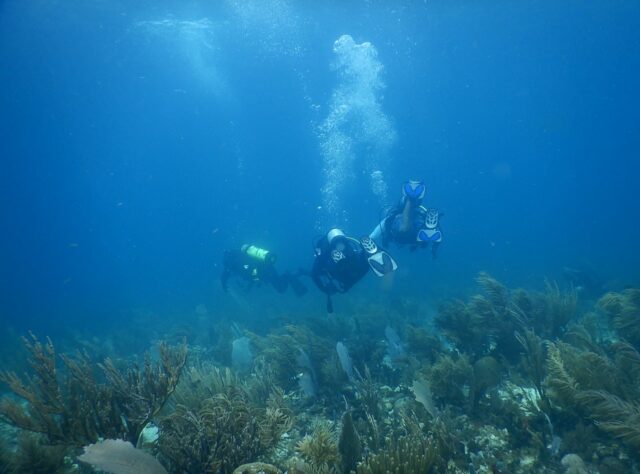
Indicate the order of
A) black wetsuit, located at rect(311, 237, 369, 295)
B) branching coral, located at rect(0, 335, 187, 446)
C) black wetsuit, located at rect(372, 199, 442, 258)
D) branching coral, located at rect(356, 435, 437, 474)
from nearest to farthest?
branching coral, located at rect(356, 435, 437, 474), branching coral, located at rect(0, 335, 187, 446), black wetsuit, located at rect(311, 237, 369, 295), black wetsuit, located at rect(372, 199, 442, 258)

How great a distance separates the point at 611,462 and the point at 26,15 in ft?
106

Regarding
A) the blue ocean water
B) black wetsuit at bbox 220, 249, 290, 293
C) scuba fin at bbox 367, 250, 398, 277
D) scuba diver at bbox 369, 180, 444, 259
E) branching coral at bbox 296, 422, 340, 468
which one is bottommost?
branching coral at bbox 296, 422, 340, 468

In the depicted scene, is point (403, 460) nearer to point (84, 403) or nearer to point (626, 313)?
point (84, 403)

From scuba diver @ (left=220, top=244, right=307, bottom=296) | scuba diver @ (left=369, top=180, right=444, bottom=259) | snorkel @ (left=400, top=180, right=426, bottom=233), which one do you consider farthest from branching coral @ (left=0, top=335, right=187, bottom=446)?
scuba diver @ (left=220, top=244, right=307, bottom=296)

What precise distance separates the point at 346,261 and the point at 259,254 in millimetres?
6291

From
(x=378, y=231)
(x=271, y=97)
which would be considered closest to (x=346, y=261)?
(x=378, y=231)

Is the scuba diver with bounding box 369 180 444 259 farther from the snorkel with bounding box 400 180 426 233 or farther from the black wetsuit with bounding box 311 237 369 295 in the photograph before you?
the black wetsuit with bounding box 311 237 369 295

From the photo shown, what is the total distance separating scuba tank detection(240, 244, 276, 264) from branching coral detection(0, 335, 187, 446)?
9168mm

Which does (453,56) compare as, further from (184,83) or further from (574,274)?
(574,274)

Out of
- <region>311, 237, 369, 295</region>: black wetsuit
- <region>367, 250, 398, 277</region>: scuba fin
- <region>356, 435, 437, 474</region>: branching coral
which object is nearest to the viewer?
<region>356, 435, 437, 474</region>: branching coral

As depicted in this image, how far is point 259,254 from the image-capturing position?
44.9 feet

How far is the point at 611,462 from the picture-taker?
363 centimetres

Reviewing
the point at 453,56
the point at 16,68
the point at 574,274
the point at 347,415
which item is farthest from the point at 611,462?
the point at 453,56

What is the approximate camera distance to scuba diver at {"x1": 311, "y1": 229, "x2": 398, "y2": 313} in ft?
25.8
